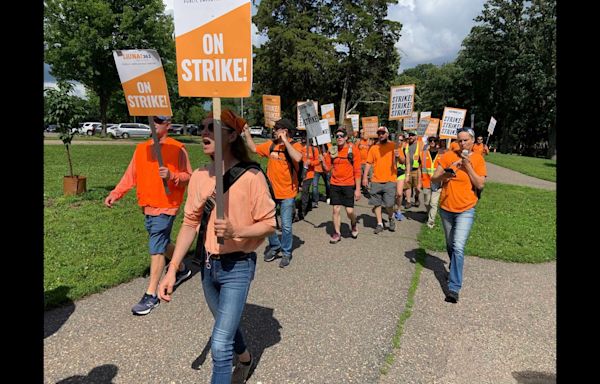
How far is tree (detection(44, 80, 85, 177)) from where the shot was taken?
10.1 metres

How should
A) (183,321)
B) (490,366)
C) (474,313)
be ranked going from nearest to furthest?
(490,366), (183,321), (474,313)

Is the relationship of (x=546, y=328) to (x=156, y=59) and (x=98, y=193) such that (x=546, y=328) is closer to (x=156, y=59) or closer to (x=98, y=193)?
(x=156, y=59)

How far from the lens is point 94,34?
32.2 metres

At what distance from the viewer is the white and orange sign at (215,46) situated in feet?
7.59

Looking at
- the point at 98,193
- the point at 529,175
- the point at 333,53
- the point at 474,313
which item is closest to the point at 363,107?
the point at 333,53

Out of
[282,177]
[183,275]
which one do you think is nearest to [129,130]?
[282,177]

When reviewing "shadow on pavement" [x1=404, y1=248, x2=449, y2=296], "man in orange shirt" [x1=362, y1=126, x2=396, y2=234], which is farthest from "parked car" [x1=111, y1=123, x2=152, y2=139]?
"shadow on pavement" [x1=404, y1=248, x2=449, y2=296]

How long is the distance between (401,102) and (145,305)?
249 inches

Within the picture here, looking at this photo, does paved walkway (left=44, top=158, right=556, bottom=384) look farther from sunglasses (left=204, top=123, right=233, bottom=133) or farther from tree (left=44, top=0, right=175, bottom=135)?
tree (left=44, top=0, right=175, bottom=135)

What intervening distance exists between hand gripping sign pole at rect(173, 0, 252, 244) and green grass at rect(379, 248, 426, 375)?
2000mm

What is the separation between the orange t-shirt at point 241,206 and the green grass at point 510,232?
206 inches

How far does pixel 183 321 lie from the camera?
4.05 m
